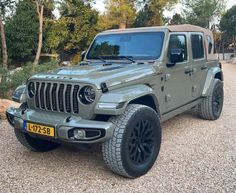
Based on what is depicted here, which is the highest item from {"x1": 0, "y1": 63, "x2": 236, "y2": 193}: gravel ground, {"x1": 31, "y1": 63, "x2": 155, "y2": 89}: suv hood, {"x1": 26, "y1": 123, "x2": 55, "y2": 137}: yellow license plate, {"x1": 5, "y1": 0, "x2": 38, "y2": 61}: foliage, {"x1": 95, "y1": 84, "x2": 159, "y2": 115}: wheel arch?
{"x1": 5, "y1": 0, "x2": 38, "y2": 61}: foliage

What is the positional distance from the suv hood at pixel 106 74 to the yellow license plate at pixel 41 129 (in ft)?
1.94

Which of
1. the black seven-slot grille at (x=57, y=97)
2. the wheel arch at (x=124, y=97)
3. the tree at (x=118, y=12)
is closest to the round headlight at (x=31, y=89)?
the black seven-slot grille at (x=57, y=97)

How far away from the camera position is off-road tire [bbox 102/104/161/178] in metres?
3.65

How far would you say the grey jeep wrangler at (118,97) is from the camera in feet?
12.0

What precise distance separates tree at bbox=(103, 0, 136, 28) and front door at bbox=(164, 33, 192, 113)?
13.0m

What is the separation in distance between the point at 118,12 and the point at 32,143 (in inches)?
570

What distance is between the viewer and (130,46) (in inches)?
200

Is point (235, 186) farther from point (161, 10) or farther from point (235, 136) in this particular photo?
point (161, 10)

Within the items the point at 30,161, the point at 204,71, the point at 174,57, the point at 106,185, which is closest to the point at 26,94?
the point at 30,161

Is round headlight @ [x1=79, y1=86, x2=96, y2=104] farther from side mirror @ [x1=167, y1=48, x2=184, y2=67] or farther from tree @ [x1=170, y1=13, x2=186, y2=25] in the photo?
tree @ [x1=170, y1=13, x2=186, y2=25]

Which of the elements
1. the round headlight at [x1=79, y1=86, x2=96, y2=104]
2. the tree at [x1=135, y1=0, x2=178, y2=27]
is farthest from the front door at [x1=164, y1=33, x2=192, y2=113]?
the tree at [x1=135, y1=0, x2=178, y2=27]

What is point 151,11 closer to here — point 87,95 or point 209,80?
point 209,80

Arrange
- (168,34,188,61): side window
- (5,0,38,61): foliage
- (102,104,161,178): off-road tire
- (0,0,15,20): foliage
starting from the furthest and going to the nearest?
(5,0,38,61): foliage < (0,0,15,20): foliage < (168,34,188,61): side window < (102,104,161,178): off-road tire

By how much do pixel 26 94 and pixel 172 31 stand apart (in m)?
2.38
